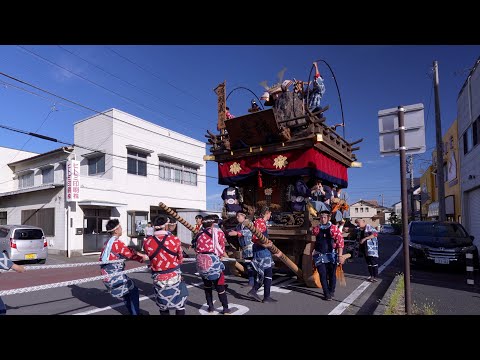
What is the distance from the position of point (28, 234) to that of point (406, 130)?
12.6m

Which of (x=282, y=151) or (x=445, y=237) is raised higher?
(x=282, y=151)

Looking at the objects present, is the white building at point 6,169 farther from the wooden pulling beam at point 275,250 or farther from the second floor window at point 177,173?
the wooden pulling beam at point 275,250

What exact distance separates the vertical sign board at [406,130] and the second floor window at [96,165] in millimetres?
15545

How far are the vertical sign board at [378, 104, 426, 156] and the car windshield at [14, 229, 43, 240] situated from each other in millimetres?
12190

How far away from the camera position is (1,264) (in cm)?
336

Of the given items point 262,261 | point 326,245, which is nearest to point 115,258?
point 262,261

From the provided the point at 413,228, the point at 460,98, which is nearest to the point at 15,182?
the point at 413,228

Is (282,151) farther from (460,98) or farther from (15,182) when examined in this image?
(15,182)

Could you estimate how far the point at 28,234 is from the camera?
36.9 ft

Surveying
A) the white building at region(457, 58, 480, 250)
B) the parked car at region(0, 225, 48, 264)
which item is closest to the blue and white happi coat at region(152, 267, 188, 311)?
the parked car at region(0, 225, 48, 264)

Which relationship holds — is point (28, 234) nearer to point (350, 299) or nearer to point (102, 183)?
point (102, 183)

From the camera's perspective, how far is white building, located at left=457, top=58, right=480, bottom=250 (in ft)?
40.0

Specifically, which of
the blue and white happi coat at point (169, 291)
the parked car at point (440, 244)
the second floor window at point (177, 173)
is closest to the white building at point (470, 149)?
the parked car at point (440, 244)
